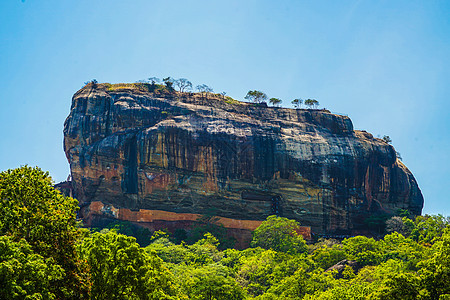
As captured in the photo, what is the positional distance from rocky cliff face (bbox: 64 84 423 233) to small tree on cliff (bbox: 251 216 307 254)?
5.64m

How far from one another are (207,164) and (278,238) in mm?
11631

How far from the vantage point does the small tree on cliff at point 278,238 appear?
1522 inches

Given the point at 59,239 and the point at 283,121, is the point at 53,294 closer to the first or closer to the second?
the point at 59,239

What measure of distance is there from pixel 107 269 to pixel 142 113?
34.0 meters

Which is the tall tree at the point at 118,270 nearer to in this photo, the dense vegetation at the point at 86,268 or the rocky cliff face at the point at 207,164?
the dense vegetation at the point at 86,268

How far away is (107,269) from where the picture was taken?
1489cm

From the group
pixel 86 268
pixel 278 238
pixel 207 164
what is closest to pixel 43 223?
pixel 86 268

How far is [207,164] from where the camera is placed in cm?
4644

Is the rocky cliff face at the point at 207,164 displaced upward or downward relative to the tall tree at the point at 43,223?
upward

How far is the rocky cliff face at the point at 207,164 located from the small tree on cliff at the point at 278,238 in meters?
5.64

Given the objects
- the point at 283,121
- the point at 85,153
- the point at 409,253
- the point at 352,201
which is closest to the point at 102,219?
the point at 85,153

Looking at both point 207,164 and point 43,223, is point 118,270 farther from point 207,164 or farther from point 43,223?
point 207,164

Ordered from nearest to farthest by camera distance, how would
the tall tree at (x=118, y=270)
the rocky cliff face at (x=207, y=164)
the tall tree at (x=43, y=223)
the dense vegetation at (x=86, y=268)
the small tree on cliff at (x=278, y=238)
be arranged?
1. the dense vegetation at (x=86, y=268)
2. the tall tree at (x=43, y=223)
3. the tall tree at (x=118, y=270)
4. the small tree on cliff at (x=278, y=238)
5. the rocky cliff face at (x=207, y=164)

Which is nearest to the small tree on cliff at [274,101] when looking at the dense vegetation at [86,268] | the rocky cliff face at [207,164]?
the rocky cliff face at [207,164]
